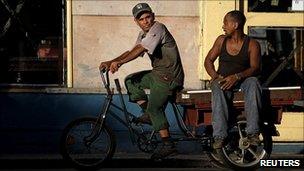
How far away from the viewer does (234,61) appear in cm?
815

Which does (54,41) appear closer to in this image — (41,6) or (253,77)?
(41,6)

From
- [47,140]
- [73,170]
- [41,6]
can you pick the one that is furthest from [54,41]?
[73,170]

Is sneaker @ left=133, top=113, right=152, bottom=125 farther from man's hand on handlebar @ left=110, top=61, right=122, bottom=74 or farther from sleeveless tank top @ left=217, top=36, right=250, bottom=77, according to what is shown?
sleeveless tank top @ left=217, top=36, right=250, bottom=77

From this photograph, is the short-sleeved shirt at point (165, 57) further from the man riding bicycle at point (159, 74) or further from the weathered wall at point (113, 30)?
the weathered wall at point (113, 30)

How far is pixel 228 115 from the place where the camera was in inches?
317

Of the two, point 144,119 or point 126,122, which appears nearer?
point 144,119

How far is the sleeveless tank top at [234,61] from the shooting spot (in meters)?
8.12

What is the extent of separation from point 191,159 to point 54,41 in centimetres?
245

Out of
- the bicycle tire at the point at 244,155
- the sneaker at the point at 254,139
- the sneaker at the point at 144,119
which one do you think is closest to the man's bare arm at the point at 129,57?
the sneaker at the point at 144,119

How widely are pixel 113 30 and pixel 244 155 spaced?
2720 mm

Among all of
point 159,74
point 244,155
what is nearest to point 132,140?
point 159,74

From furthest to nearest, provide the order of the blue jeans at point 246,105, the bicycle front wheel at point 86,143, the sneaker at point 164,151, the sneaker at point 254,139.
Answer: the bicycle front wheel at point 86,143 → the sneaker at point 164,151 → the sneaker at point 254,139 → the blue jeans at point 246,105

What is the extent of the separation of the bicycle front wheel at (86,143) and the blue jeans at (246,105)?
1224 mm

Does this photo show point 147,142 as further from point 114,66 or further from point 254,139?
point 254,139
